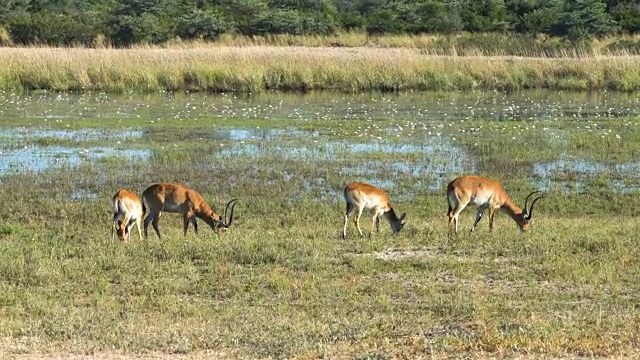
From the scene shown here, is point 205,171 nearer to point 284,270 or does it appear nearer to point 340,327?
point 284,270

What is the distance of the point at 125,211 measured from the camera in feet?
40.6

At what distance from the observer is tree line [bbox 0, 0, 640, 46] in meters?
46.9

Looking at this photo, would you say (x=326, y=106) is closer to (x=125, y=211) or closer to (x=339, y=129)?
(x=339, y=129)

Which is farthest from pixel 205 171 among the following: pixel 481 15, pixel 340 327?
pixel 481 15

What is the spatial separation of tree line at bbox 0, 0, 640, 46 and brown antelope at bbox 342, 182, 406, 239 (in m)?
34.3

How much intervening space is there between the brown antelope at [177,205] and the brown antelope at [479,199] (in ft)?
9.10

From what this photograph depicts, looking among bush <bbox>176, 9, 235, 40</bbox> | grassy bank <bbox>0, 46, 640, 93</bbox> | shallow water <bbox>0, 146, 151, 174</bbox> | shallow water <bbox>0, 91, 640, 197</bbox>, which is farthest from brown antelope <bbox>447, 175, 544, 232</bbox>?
bush <bbox>176, 9, 235, 40</bbox>

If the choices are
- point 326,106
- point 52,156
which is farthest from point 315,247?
point 326,106

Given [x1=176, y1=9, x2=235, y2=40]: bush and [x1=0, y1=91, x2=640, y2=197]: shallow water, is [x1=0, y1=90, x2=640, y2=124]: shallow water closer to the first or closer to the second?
[x1=0, y1=91, x2=640, y2=197]: shallow water

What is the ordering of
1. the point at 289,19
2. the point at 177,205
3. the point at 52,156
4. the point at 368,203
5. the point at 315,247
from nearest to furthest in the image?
the point at 315,247 < the point at 368,203 < the point at 177,205 < the point at 52,156 < the point at 289,19

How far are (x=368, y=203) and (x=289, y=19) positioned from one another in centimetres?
3916

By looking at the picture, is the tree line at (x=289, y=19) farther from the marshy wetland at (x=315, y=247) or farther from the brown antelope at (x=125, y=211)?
the brown antelope at (x=125, y=211)

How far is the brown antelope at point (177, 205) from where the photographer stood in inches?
510

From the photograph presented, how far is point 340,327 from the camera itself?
327 inches
